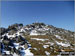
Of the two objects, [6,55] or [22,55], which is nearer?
[6,55]

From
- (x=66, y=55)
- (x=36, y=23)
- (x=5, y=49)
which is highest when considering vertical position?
(x=36, y=23)

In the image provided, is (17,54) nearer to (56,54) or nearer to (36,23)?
(56,54)

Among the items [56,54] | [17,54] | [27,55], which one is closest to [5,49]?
[17,54]

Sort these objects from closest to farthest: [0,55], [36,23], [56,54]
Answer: [0,55] < [56,54] < [36,23]

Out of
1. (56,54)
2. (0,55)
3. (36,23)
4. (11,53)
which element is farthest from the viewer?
(36,23)

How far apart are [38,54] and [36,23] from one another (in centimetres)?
2997

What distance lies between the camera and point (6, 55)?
34.7 ft

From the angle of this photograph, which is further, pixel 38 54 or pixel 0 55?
pixel 38 54

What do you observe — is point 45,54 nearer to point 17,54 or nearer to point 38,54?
point 38,54

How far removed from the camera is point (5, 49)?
40.1 feet

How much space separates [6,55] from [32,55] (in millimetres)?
2776

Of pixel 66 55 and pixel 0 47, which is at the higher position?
pixel 0 47

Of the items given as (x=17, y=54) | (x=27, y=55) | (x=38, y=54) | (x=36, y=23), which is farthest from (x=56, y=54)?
(x=36, y=23)

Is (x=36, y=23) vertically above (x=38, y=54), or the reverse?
(x=36, y=23)
